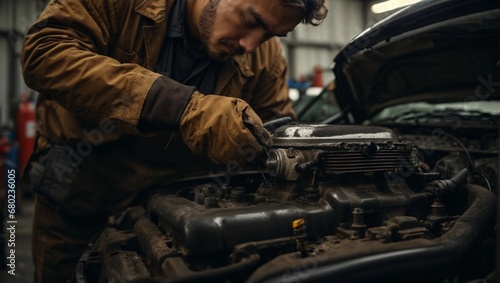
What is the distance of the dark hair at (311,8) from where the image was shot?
1540mm

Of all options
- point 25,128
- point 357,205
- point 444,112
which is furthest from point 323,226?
point 25,128

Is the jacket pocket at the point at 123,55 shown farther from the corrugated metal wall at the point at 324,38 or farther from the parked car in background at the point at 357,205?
the corrugated metal wall at the point at 324,38

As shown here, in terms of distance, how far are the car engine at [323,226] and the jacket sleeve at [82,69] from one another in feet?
1.26

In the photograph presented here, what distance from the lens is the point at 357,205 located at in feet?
3.97

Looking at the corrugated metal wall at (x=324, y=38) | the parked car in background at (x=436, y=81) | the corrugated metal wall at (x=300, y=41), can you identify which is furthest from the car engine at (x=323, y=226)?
the corrugated metal wall at (x=324, y=38)

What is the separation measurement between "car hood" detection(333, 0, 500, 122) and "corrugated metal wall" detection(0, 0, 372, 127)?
7.39 meters

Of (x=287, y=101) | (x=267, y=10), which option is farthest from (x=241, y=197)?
(x=287, y=101)

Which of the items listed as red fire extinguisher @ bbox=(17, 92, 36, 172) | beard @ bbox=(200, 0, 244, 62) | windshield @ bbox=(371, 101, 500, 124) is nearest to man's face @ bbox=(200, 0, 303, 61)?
beard @ bbox=(200, 0, 244, 62)

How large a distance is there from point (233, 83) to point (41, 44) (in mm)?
842

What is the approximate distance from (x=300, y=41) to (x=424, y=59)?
29.7ft

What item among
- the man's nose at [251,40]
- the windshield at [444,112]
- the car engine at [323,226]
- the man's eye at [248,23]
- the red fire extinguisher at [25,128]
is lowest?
the red fire extinguisher at [25,128]

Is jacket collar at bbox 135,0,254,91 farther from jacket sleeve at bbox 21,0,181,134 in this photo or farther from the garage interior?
the garage interior

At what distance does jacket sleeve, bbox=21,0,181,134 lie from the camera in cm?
134

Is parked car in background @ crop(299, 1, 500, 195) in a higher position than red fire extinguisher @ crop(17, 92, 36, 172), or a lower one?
higher
